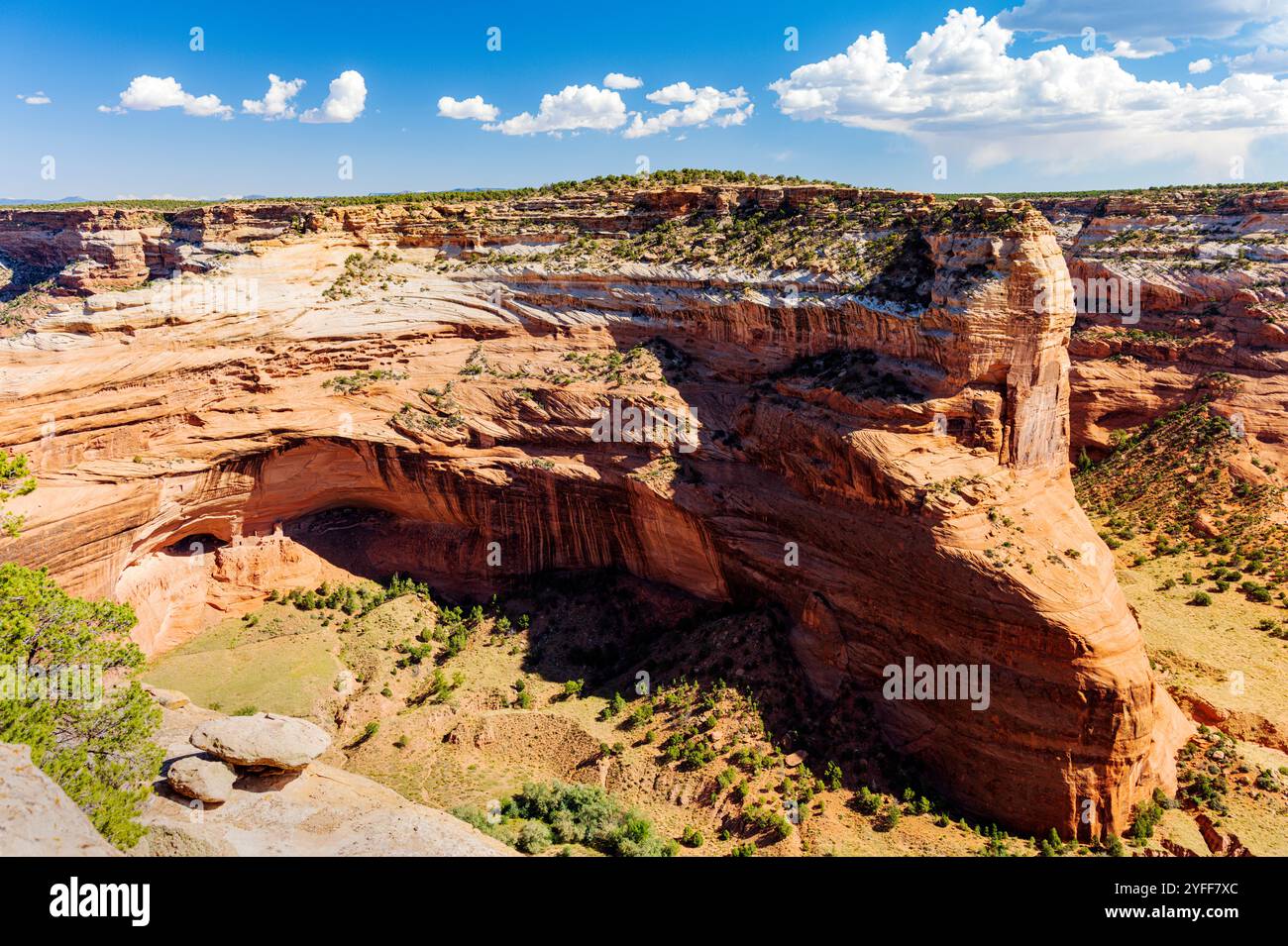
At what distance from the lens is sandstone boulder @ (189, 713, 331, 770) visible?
18625mm

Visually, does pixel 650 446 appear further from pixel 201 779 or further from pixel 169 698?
pixel 201 779

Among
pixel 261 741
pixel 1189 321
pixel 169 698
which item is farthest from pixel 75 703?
pixel 1189 321

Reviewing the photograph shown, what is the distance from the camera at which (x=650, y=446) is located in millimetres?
30672

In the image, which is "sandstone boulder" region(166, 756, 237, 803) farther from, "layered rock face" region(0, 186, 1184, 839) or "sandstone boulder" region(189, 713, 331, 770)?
"layered rock face" region(0, 186, 1184, 839)

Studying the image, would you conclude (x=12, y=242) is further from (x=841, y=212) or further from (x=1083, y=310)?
(x=1083, y=310)

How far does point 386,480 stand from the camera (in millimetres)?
32344

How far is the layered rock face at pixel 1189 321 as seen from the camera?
153 ft

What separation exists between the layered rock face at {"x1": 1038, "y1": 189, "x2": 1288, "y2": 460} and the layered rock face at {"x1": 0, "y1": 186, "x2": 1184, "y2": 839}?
87.9ft

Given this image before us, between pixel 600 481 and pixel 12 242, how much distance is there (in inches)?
4355

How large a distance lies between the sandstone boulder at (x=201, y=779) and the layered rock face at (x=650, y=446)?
10.7 metres

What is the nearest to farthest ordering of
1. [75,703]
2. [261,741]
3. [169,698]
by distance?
[75,703], [261,741], [169,698]

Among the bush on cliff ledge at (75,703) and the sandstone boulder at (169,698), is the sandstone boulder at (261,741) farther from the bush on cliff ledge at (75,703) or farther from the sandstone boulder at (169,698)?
the sandstone boulder at (169,698)

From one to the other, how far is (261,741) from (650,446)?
55.3ft

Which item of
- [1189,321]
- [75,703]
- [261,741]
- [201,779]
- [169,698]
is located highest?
[1189,321]
